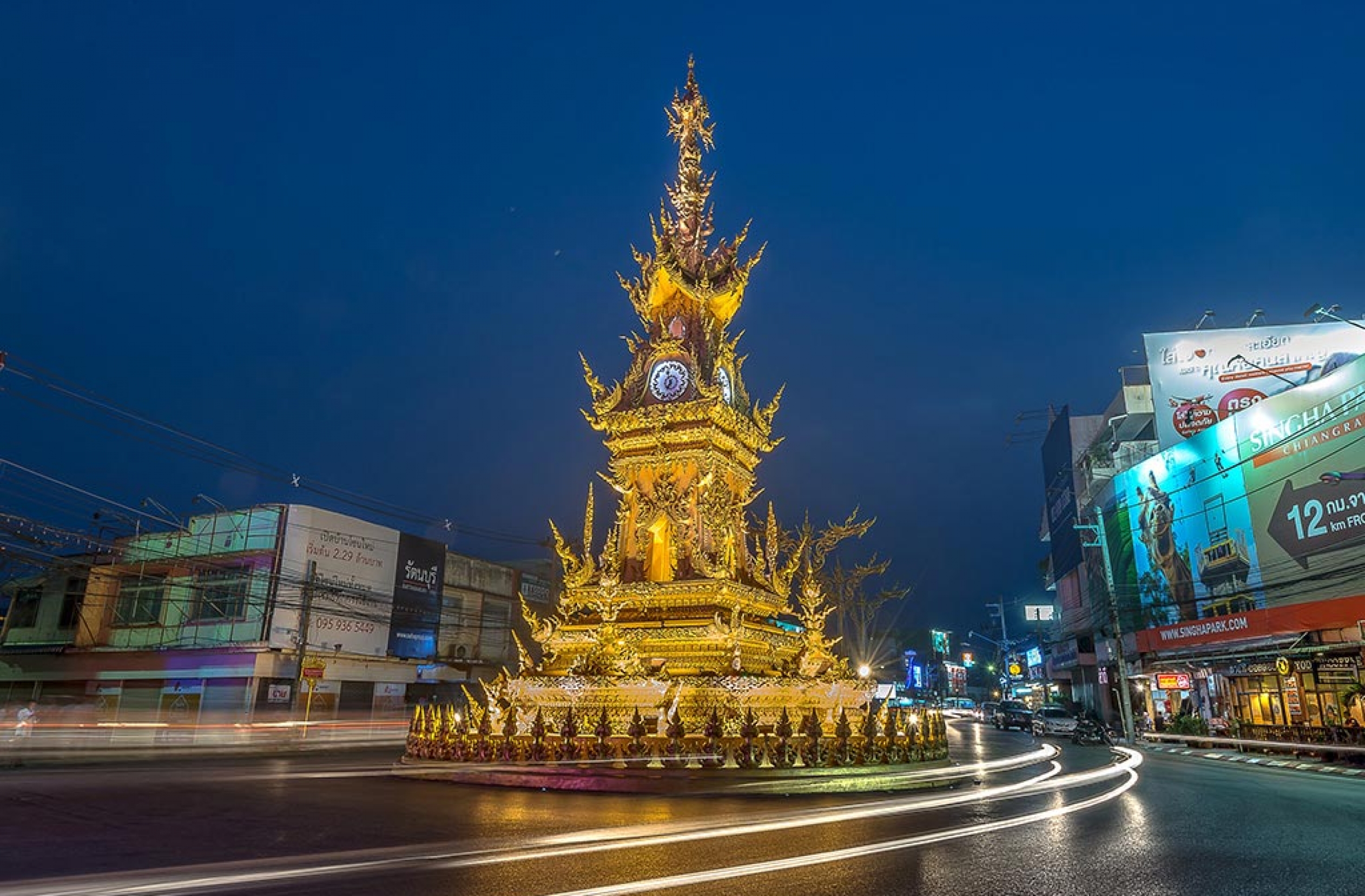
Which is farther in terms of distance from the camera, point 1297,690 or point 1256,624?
point 1256,624

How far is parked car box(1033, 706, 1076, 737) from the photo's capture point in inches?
1368

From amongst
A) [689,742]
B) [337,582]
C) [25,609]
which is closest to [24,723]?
[337,582]

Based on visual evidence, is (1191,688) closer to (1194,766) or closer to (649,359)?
(1194,766)

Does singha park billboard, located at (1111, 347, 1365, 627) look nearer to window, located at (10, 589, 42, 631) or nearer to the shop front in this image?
the shop front

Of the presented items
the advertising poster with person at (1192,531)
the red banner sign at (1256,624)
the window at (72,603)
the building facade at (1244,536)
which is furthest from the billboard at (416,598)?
the red banner sign at (1256,624)

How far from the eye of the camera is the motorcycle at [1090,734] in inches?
1163

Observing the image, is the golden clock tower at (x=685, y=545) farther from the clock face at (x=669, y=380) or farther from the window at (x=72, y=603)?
the window at (x=72, y=603)

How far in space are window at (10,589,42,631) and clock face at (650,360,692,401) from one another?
42176mm

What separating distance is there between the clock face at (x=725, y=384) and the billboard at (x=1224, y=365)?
97.6ft

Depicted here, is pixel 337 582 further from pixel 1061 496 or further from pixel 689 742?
pixel 1061 496

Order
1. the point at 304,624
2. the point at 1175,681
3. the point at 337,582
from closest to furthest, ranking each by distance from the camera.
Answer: the point at 304,624 → the point at 1175,681 → the point at 337,582

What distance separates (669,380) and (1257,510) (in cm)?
2772

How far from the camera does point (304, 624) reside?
1284 inches

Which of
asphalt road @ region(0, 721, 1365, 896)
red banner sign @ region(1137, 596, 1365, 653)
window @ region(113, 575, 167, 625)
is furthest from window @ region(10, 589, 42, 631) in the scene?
red banner sign @ region(1137, 596, 1365, 653)
